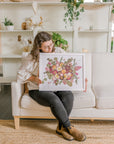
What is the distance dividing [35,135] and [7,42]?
2292 millimetres

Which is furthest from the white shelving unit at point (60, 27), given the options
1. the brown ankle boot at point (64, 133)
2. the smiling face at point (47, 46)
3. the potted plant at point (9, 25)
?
the brown ankle boot at point (64, 133)

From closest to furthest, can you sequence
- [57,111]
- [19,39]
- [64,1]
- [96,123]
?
1. [57,111]
2. [96,123]
3. [64,1]
4. [19,39]

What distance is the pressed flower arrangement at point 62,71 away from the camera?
1.78 m

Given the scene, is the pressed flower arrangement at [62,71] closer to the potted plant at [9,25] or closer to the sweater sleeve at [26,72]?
the sweater sleeve at [26,72]

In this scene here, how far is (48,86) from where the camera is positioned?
1.78 meters

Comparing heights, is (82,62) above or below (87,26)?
below

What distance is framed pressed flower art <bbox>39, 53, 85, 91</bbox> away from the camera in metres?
1.78

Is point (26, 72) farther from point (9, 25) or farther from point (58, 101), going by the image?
point (9, 25)

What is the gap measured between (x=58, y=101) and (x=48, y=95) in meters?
0.12

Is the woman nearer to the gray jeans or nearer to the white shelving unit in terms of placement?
the gray jeans

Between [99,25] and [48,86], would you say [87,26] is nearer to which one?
[99,25]

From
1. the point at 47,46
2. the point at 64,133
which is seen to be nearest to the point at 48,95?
the point at 64,133

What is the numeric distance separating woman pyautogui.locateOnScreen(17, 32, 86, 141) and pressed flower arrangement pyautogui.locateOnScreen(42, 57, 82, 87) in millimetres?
114

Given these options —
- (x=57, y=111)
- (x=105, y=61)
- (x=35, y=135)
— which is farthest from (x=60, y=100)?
(x=105, y=61)
